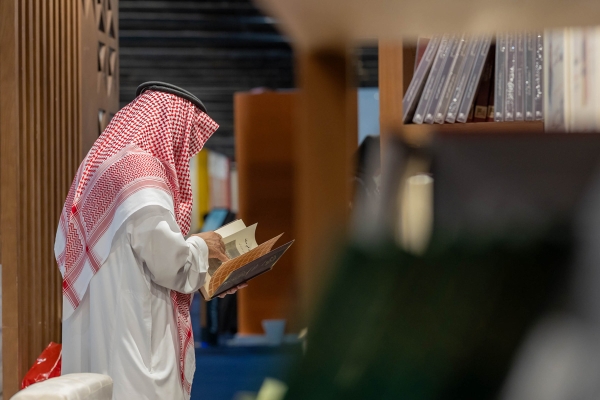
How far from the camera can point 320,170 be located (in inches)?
22.0

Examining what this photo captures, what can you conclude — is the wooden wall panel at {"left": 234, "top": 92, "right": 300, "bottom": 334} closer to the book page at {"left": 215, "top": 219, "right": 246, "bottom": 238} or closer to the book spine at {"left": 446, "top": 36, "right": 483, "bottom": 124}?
the book page at {"left": 215, "top": 219, "right": 246, "bottom": 238}

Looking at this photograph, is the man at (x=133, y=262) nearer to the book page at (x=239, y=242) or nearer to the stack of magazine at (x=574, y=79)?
the book page at (x=239, y=242)

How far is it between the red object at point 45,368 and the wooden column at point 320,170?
227 cm

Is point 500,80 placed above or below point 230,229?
above

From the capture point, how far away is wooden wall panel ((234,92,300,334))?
16.6 ft

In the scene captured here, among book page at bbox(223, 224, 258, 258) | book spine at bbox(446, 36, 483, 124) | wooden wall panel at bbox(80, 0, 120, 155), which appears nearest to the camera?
book spine at bbox(446, 36, 483, 124)

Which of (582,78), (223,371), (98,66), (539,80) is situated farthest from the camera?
(223,371)

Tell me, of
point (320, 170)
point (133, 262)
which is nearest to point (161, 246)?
point (133, 262)

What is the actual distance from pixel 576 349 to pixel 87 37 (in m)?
3.37

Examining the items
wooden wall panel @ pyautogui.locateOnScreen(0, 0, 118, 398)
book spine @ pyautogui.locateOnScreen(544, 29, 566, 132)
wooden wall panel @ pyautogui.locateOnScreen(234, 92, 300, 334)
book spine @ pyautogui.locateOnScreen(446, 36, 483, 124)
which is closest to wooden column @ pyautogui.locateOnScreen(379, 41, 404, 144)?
book spine @ pyautogui.locateOnScreen(446, 36, 483, 124)

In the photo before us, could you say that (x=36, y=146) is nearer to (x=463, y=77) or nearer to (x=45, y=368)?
(x=45, y=368)

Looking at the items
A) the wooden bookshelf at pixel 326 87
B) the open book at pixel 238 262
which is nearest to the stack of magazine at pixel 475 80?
the open book at pixel 238 262

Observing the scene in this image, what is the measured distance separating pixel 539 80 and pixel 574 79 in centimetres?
17

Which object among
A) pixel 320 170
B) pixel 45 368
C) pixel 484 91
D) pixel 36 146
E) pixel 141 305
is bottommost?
pixel 45 368
